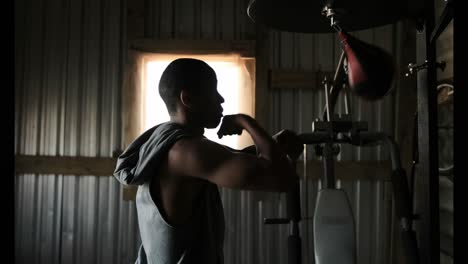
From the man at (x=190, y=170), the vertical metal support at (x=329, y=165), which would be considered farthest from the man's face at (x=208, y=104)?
the vertical metal support at (x=329, y=165)

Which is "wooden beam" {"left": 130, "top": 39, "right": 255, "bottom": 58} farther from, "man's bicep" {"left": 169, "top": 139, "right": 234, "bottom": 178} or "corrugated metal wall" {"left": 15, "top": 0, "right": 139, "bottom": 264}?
"man's bicep" {"left": 169, "top": 139, "right": 234, "bottom": 178}

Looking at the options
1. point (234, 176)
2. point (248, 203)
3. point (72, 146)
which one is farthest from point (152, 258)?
point (72, 146)

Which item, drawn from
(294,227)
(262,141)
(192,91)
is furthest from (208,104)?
(294,227)

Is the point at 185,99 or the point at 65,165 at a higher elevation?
the point at 185,99

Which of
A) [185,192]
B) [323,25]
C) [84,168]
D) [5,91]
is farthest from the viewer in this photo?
[84,168]

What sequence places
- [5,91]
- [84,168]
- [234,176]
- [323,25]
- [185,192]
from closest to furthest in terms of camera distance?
1. [5,91]
2. [234,176]
3. [185,192]
4. [323,25]
5. [84,168]

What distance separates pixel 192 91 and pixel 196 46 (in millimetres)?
2181

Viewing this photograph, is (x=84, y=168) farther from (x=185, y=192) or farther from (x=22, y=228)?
(x=185, y=192)

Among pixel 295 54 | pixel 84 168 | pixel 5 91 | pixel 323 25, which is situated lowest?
pixel 84 168

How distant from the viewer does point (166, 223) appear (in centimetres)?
129

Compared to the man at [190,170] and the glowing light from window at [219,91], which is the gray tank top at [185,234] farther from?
the glowing light from window at [219,91]

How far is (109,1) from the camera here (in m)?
3.59

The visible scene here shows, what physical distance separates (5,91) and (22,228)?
11.4 ft

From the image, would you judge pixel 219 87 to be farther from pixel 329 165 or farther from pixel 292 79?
pixel 329 165
